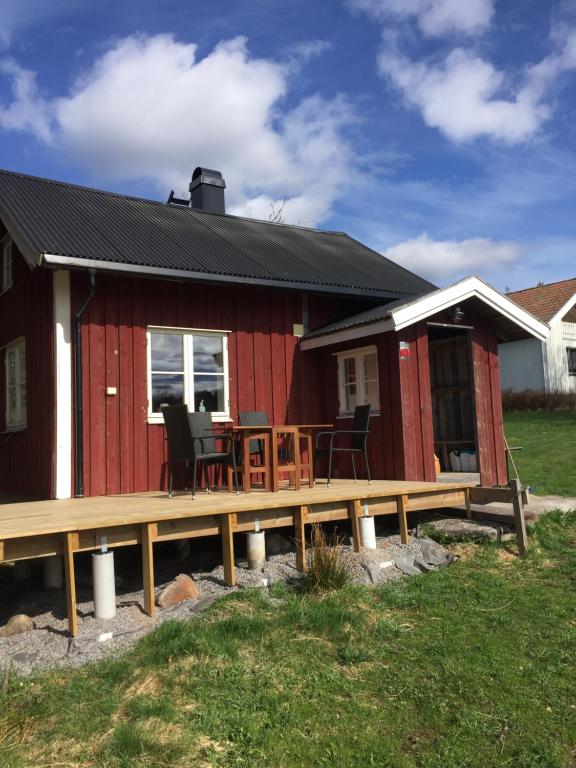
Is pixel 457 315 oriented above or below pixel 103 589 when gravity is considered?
above

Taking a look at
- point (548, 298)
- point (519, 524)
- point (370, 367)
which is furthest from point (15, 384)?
point (548, 298)

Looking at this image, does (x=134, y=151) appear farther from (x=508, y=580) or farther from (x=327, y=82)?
(x=508, y=580)

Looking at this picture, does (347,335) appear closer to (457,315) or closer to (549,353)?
(457,315)

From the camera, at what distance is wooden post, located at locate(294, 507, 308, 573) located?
5.25m

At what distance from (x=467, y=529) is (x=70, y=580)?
13.3ft

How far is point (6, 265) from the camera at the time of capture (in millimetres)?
9383

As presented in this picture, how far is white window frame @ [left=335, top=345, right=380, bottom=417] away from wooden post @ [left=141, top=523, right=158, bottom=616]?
405cm

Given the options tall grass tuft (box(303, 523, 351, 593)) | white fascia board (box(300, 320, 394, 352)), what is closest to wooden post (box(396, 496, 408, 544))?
tall grass tuft (box(303, 523, 351, 593))

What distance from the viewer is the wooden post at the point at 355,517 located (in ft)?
18.7

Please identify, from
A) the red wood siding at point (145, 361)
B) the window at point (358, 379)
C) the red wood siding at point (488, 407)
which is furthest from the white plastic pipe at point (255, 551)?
the red wood siding at point (488, 407)

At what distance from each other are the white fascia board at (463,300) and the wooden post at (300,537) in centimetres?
270

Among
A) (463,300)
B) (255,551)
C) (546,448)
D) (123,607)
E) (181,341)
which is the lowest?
(123,607)

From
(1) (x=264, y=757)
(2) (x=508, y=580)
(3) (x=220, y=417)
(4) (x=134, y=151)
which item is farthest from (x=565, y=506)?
(4) (x=134, y=151)

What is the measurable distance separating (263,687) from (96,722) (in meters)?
0.86
